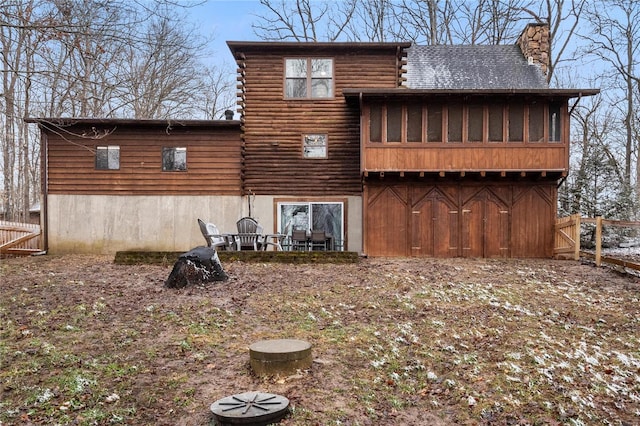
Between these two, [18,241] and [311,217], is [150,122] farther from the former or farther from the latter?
[311,217]

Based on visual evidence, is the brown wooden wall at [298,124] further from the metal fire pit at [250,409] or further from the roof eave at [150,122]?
the metal fire pit at [250,409]

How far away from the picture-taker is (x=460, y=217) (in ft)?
47.3

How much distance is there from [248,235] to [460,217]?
6.25 m

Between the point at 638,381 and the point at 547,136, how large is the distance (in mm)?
9893

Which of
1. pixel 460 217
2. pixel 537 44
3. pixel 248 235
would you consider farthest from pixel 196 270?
pixel 537 44

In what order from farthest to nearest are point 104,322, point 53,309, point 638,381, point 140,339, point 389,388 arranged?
point 53,309 < point 104,322 < point 140,339 < point 638,381 < point 389,388

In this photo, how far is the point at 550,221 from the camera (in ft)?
47.4

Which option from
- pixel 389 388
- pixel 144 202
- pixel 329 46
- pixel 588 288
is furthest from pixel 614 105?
pixel 389 388

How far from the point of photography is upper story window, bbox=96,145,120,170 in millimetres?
15625

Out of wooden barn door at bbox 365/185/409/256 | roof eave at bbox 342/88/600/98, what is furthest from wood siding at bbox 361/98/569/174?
wooden barn door at bbox 365/185/409/256

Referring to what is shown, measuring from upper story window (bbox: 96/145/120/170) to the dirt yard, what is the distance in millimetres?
6492

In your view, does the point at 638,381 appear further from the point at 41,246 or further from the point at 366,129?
the point at 41,246

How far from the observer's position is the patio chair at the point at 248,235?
12938mm

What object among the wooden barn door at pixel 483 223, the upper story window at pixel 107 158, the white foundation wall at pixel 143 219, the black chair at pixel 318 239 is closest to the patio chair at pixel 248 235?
the black chair at pixel 318 239
